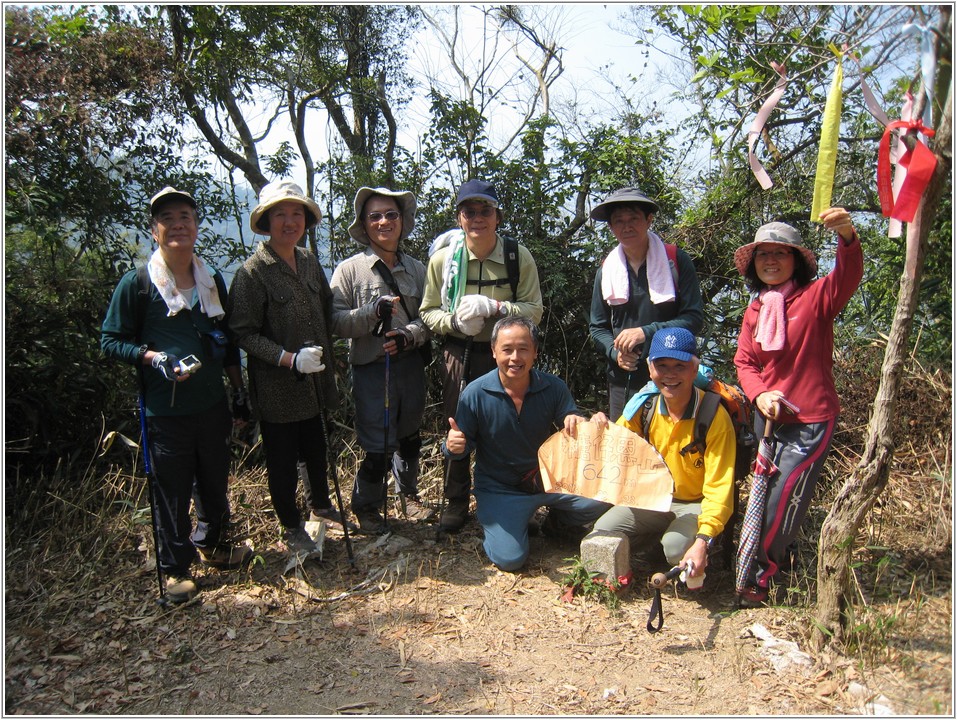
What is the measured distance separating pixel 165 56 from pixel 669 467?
16.4 ft

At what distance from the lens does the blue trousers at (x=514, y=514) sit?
13.1ft

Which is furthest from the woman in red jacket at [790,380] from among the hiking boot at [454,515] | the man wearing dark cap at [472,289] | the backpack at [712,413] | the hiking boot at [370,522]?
the hiking boot at [370,522]

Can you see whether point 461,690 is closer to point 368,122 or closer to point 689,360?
point 689,360

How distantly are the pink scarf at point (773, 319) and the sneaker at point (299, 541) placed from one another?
2710mm

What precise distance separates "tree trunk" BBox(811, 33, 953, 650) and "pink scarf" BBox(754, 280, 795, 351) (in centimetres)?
53

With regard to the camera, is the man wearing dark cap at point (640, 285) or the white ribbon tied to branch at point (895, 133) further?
the man wearing dark cap at point (640, 285)

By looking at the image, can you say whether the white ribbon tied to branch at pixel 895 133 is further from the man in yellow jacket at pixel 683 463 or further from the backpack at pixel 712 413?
the backpack at pixel 712 413

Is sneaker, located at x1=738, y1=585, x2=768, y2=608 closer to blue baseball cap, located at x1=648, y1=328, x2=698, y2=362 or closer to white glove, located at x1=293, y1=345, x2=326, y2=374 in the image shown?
blue baseball cap, located at x1=648, y1=328, x2=698, y2=362

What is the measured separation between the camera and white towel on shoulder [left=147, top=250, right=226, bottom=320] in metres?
3.54

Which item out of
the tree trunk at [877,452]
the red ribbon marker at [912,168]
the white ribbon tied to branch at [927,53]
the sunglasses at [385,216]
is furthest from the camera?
the sunglasses at [385,216]

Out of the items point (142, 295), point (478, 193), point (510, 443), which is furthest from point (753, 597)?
point (142, 295)

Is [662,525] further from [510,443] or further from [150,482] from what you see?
[150,482]

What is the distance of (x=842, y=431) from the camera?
484 centimetres

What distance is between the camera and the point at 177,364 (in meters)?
3.45
